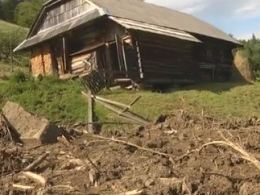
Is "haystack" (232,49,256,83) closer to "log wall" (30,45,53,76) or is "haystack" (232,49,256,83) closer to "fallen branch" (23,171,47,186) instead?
"log wall" (30,45,53,76)

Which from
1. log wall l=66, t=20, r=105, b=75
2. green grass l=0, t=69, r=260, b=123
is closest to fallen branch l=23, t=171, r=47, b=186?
green grass l=0, t=69, r=260, b=123

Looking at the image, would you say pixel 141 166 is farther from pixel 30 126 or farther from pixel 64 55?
pixel 64 55

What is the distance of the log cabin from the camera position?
2067 cm

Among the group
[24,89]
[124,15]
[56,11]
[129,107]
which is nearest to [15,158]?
[129,107]

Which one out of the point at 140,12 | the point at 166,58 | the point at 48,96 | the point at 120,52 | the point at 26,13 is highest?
the point at 26,13

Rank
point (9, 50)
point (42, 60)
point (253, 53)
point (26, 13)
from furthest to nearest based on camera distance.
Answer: point (26, 13) < point (253, 53) < point (9, 50) < point (42, 60)

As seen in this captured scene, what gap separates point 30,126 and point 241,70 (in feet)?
74.5

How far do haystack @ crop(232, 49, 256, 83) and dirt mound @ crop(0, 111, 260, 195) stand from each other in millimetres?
21417

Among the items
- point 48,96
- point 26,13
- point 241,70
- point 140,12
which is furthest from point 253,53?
point 48,96

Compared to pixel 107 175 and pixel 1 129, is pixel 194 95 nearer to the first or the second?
pixel 1 129

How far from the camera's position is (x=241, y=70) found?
3108cm

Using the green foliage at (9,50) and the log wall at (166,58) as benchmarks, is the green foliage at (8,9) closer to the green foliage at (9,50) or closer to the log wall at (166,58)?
the green foliage at (9,50)

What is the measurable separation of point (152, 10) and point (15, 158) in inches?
824

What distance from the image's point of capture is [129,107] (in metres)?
15.8
